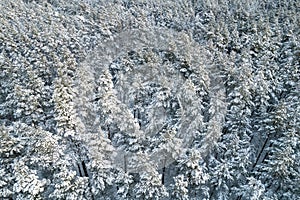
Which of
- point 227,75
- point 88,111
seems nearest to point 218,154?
point 227,75

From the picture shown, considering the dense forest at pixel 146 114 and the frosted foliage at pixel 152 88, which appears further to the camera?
the frosted foliage at pixel 152 88

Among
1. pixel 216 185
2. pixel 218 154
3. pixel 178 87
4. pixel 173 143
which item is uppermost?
pixel 178 87

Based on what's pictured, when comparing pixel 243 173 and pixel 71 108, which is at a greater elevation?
pixel 71 108

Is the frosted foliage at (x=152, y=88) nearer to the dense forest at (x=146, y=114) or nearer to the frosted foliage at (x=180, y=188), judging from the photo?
the dense forest at (x=146, y=114)

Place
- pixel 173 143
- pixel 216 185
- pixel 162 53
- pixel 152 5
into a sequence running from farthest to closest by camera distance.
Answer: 1. pixel 152 5
2. pixel 162 53
3. pixel 216 185
4. pixel 173 143

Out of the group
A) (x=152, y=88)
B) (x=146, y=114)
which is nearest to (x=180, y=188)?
(x=146, y=114)

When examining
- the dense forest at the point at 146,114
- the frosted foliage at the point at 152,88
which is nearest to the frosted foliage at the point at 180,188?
the dense forest at the point at 146,114

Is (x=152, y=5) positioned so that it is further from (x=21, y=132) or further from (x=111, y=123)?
(x=21, y=132)

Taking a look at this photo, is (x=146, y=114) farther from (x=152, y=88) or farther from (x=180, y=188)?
(x=180, y=188)
